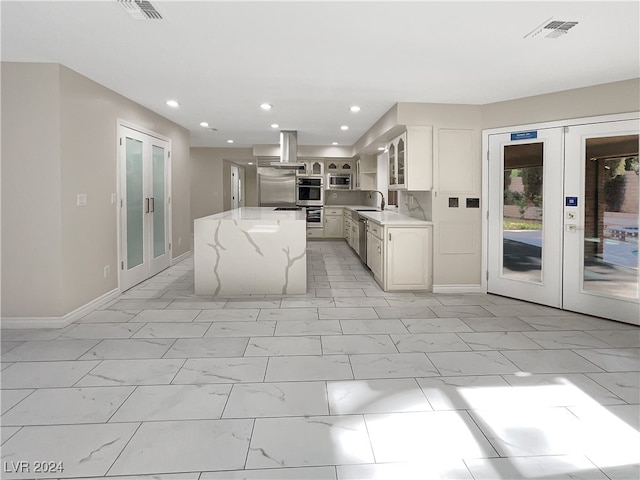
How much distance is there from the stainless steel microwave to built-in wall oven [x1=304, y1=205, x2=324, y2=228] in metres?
0.62

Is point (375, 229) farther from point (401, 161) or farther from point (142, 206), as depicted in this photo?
point (142, 206)

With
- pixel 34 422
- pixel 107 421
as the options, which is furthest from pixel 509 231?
pixel 34 422

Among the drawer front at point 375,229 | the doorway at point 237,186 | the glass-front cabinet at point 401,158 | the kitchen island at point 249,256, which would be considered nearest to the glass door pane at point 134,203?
the kitchen island at point 249,256

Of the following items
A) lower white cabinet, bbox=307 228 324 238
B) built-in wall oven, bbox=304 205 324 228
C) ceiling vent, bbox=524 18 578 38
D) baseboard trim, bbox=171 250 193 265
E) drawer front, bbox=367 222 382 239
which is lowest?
baseboard trim, bbox=171 250 193 265

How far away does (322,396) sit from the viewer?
94.8 inches

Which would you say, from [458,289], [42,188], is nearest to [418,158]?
[458,289]

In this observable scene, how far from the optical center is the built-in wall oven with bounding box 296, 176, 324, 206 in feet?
31.6

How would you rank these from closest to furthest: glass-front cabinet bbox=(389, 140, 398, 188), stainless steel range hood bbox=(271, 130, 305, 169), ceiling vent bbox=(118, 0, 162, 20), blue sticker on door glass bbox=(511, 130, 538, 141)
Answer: ceiling vent bbox=(118, 0, 162, 20) < blue sticker on door glass bbox=(511, 130, 538, 141) < glass-front cabinet bbox=(389, 140, 398, 188) < stainless steel range hood bbox=(271, 130, 305, 169)

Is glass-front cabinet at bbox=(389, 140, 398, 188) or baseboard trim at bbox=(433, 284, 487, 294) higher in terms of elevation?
glass-front cabinet at bbox=(389, 140, 398, 188)

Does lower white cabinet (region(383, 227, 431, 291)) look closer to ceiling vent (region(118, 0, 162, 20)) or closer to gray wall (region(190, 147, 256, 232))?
ceiling vent (region(118, 0, 162, 20))

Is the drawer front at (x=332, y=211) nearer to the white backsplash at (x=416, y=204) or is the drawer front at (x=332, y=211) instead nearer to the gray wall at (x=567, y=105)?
the white backsplash at (x=416, y=204)

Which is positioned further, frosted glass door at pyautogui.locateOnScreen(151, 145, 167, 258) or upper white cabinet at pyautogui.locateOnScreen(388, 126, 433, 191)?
frosted glass door at pyautogui.locateOnScreen(151, 145, 167, 258)

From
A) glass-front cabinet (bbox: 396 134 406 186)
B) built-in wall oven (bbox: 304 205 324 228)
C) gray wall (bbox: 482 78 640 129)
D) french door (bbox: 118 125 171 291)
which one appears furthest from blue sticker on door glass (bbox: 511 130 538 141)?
built-in wall oven (bbox: 304 205 324 228)

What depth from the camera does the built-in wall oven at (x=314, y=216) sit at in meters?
9.75
